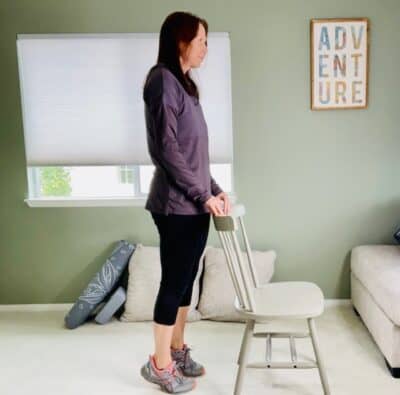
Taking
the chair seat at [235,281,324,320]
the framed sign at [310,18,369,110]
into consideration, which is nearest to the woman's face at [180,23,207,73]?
the chair seat at [235,281,324,320]

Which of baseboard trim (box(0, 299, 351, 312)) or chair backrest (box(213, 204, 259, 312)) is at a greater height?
chair backrest (box(213, 204, 259, 312))

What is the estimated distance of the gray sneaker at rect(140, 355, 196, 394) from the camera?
2066mm

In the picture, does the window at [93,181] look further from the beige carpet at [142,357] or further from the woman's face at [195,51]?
the woman's face at [195,51]

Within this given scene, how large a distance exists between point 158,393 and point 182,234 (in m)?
0.69

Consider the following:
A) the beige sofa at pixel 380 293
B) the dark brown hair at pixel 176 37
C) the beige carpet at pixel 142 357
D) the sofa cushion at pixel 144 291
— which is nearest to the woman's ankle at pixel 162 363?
the beige carpet at pixel 142 357

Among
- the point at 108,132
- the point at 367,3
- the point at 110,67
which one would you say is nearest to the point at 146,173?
the point at 108,132

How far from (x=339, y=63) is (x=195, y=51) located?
120 cm

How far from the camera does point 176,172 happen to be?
1863 millimetres

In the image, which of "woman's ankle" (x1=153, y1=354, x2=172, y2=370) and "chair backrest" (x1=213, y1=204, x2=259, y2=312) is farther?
"woman's ankle" (x1=153, y1=354, x2=172, y2=370)

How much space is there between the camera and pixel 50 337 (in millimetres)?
2695

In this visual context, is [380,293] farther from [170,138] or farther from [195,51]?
[195,51]

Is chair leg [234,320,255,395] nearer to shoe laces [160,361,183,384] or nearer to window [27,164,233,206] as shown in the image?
shoe laces [160,361,183,384]

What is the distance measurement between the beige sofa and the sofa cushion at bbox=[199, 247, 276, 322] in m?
0.49

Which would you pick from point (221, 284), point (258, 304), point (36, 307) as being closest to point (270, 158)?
point (221, 284)
